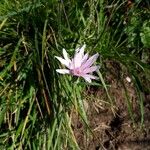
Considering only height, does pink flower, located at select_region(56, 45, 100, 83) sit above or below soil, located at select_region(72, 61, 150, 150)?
above

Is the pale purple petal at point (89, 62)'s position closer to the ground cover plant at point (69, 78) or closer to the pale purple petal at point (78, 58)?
the pale purple petal at point (78, 58)

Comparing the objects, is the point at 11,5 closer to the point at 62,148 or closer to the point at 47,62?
the point at 47,62

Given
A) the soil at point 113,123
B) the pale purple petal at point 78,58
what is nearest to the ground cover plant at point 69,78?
the soil at point 113,123

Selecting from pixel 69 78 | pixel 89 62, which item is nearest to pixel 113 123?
pixel 69 78

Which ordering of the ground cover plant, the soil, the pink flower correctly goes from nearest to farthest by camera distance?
1. the pink flower
2. the ground cover plant
3. the soil

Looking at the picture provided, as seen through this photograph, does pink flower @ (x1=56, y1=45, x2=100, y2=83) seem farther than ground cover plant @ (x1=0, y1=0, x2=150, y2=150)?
No

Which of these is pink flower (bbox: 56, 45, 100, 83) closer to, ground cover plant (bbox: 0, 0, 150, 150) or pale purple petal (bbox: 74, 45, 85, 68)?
pale purple petal (bbox: 74, 45, 85, 68)

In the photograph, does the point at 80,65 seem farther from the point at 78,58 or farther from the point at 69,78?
the point at 69,78

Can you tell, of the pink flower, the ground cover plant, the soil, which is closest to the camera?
the pink flower

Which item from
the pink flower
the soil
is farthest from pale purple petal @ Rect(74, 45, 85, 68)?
the soil
